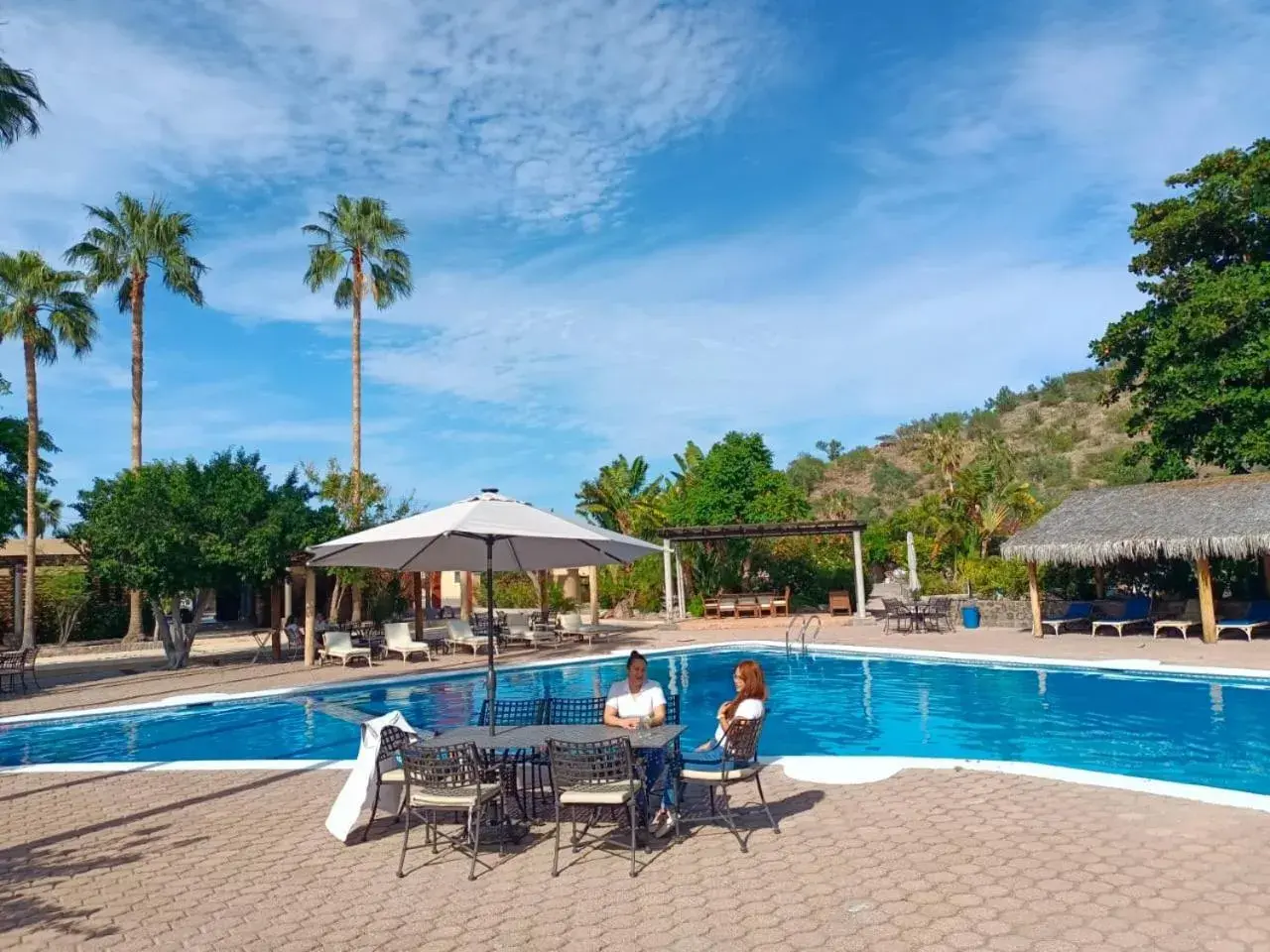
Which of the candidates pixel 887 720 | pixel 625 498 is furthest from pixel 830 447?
pixel 887 720

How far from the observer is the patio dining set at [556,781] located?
5.76 metres

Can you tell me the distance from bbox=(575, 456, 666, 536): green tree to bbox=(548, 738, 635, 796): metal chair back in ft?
85.1

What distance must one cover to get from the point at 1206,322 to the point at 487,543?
63.1ft

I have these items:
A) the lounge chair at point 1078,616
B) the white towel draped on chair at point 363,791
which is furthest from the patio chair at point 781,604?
the white towel draped on chair at point 363,791

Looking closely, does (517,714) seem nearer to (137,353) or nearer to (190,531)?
(190,531)

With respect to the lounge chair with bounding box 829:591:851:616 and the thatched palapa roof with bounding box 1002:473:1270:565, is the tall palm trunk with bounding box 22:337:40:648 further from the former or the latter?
the thatched palapa roof with bounding box 1002:473:1270:565

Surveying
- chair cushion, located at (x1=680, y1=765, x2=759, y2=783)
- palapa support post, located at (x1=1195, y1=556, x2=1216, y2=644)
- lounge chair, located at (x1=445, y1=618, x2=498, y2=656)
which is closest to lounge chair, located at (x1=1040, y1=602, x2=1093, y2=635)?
palapa support post, located at (x1=1195, y1=556, x2=1216, y2=644)

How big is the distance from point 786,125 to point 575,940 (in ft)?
53.5

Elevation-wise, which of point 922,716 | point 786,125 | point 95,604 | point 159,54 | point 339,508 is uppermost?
point 786,125

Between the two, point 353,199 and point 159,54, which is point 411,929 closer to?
point 159,54

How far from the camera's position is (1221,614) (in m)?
19.8

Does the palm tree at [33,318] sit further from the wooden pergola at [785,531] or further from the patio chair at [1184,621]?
the patio chair at [1184,621]

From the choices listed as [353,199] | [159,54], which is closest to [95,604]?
[353,199]

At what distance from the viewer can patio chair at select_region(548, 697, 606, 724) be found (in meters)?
7.96
